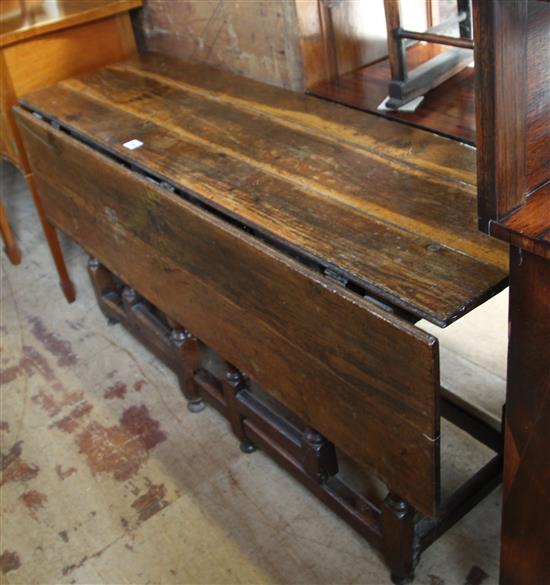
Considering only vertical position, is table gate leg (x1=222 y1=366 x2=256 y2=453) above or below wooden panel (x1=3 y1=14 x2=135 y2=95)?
below

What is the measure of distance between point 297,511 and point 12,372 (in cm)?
105

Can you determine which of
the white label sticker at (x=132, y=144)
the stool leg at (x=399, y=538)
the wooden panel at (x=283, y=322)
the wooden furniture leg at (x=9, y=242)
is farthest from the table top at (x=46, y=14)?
the stool leg at (x=399, y=538)

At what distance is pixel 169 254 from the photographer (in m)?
1.76

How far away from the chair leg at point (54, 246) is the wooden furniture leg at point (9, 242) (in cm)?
36

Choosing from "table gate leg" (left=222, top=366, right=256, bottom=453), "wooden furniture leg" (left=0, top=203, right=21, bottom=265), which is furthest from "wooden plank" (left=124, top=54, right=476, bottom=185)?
"wooden furniture leg" (left=0, top=203, right=21, bottom=265)

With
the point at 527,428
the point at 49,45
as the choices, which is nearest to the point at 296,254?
the point at 527,428

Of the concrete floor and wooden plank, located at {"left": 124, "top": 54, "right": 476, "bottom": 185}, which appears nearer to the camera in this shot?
wooden plank, located at {"left": 124, "top": 54, "right": 476, "bottom": 185}

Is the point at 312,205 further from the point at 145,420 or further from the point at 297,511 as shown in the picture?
the point at 145,420

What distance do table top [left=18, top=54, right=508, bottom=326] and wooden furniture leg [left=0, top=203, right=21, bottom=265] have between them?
0.76 m

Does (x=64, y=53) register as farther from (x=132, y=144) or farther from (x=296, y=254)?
(x=296, y=254)

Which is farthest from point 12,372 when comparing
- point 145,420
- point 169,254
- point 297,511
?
point 297,511

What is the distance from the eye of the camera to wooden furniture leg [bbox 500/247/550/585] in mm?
1035

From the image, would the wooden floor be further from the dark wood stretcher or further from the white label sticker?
the white label sticker

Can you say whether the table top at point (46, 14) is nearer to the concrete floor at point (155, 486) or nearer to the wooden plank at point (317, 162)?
the wooden plank at point (317, 162)
